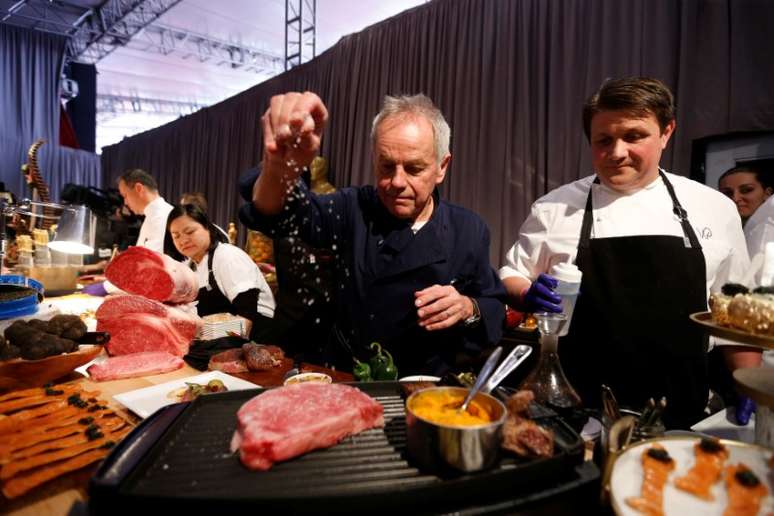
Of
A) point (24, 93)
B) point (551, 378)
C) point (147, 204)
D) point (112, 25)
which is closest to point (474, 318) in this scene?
point (551, 378)

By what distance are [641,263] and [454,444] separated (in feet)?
5.07

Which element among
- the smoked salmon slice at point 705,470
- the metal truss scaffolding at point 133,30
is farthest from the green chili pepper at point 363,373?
the metal truss scaffolding at point 133,30

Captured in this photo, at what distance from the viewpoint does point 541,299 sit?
1683 millimetres

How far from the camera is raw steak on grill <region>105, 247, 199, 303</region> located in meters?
2.34

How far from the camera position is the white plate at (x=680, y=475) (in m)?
0.72

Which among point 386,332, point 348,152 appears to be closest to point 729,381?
point 386,332

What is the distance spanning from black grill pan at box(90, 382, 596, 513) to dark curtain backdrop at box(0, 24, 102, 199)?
49.1 feet

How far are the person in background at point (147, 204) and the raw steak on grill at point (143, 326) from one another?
2.15 m

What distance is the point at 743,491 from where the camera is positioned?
0.74 m

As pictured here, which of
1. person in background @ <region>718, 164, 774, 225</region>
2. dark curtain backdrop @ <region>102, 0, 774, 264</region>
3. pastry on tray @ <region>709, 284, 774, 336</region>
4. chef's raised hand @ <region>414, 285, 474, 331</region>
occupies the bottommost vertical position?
chef's raised hand @ <region>414, 285, 474, 331</region>

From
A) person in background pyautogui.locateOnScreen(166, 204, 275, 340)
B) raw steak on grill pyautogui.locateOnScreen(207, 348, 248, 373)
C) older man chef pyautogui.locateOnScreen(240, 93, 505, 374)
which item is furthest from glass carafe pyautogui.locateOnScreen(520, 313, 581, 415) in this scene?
person in background pyautogui.locateOnScreen(166, 204, 275, 340)

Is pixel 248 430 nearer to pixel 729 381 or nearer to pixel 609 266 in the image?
pixel 609 266

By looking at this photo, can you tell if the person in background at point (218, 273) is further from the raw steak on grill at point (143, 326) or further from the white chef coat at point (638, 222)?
the white chef coat at point (638, 222)

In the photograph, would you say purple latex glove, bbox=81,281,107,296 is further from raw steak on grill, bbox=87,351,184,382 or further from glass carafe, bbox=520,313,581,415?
glass carafe, bbox=520,313,581,415
